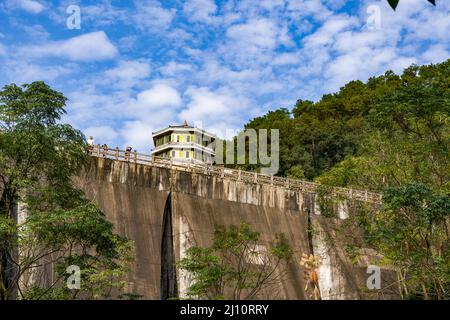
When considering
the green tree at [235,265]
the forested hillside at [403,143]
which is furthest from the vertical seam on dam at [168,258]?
the forested hillside at [403,143]

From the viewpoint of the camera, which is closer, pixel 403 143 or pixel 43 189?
pixel 43 189

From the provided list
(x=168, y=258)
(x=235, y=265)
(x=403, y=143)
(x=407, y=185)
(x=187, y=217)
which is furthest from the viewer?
(x=187, y=217)

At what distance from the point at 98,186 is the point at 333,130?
83.2ft

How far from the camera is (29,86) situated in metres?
16.5

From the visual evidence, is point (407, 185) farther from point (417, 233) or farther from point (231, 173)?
point (231, 173)

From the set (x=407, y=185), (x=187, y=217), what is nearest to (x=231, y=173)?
(x=187, y=217)

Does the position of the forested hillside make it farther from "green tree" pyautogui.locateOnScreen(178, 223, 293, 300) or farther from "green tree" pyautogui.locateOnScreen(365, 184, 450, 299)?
"green tree" pyautogui.locateOnScreen(178, 223, 293, 300)

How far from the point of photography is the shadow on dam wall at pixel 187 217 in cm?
2530

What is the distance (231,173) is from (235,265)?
574 cm

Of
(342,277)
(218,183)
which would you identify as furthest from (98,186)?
(342,277)

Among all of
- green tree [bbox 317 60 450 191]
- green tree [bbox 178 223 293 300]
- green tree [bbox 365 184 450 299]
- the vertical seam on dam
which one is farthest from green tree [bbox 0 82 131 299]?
green tree [bbox 317 60 450 191]

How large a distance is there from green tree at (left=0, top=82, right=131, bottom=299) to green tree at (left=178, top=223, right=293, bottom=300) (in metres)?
4.88

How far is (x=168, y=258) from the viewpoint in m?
26.5
